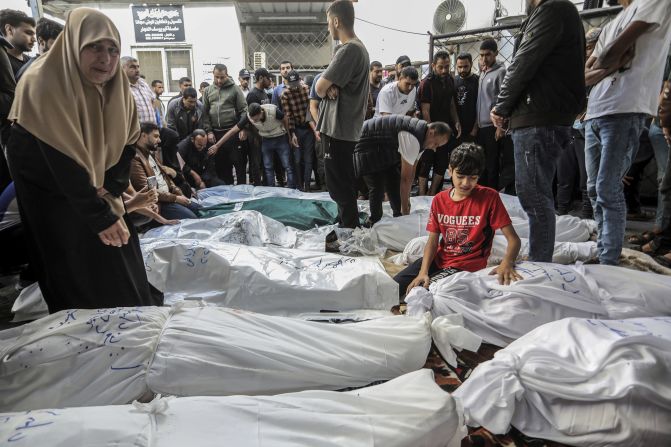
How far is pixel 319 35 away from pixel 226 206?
7024mm

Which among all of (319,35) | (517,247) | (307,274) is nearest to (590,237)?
(517,247)

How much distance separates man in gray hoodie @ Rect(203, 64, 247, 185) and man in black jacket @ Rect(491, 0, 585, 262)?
136 inches

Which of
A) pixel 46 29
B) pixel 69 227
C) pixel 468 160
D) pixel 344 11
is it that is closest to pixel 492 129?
pixel 344 11

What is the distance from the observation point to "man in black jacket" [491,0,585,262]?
5.59 feet

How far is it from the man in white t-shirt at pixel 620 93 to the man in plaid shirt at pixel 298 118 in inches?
120

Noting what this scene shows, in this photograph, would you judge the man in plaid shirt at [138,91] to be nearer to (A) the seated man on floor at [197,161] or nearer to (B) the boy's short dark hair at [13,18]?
(A) the seated man on floor at [197,161]

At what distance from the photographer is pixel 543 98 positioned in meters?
1.78

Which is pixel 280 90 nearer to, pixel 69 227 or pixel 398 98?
pixel 398 98

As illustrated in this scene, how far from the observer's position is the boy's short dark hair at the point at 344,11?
242 centimetres

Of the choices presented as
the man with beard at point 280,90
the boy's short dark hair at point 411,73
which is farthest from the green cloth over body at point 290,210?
the man with beard at point 280,90

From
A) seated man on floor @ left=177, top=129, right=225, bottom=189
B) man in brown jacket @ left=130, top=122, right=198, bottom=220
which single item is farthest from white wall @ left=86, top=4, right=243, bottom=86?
man in brown jacket @ left=130, top=122, right=198, bottom=220

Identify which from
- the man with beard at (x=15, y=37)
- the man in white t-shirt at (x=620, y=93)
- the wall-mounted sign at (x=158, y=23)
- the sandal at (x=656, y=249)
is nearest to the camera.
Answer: the man in white t-shirt at (x=620, y=93)

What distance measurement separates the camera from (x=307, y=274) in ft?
6.41

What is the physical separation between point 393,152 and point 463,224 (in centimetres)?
121
